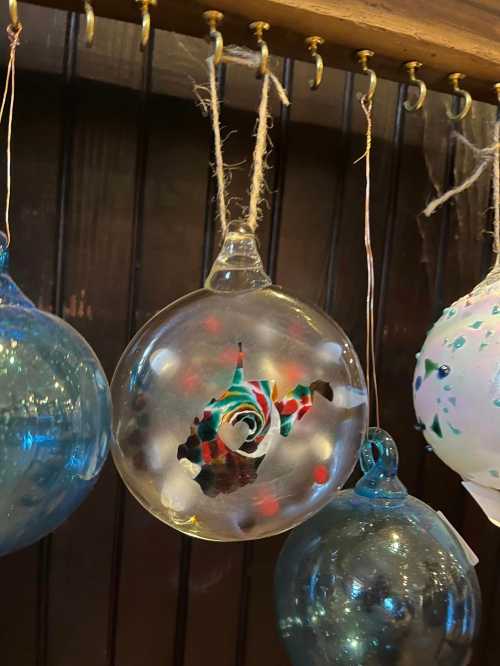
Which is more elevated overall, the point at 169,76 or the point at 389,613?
the point at 169,76

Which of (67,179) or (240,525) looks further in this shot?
(67,179)

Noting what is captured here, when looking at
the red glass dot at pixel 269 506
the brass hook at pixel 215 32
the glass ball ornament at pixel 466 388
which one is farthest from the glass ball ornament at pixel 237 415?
the brass hook at pixel 215 32

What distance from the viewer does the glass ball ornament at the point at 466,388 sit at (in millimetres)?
545

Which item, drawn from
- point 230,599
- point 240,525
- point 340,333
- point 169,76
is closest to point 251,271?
point 340,333

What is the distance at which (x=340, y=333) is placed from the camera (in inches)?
20.5

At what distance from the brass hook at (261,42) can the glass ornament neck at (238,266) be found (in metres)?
0.15

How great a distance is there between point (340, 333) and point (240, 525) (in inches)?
6.5

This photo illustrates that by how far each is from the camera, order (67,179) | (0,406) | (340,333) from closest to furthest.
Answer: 1. (0,406)
2. (340,333)
3. (67,179)

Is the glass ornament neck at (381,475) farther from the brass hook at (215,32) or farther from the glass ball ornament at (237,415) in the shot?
the brass hook at (215,32)

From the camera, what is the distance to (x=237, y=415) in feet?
1.51

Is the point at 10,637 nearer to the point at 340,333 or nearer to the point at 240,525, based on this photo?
the point at 240,525

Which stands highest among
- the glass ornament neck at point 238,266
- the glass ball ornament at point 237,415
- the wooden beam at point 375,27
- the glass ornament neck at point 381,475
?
the wooden beam at point 375,27

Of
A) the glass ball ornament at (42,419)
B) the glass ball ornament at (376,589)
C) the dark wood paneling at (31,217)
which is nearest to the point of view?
the glass ball ornament at (42,419)

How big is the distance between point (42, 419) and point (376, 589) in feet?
0.97
